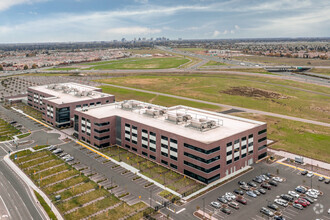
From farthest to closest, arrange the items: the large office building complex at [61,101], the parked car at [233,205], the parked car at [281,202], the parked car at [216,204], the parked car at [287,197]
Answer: the large office building complex at [61,101]
the parked car at [287,197]
the parked car at [281,202]
the parked car at [216,204]
the parked car at [233,205]

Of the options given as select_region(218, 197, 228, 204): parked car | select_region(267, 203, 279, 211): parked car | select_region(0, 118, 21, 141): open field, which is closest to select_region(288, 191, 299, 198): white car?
select_region(267, 203, 279, 211): parked car

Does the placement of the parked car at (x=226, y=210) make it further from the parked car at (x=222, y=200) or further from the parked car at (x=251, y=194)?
the parked car at (x=251, y=194)

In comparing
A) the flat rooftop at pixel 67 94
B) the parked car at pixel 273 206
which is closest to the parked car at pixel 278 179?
the parked car at pixel 273 206

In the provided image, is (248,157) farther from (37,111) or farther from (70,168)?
(37,111)

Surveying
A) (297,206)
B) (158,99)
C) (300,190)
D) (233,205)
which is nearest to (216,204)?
(233,205)

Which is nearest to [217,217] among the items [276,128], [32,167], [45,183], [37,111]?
[45,183]

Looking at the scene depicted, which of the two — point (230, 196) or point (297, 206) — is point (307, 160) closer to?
point (297, 206)
